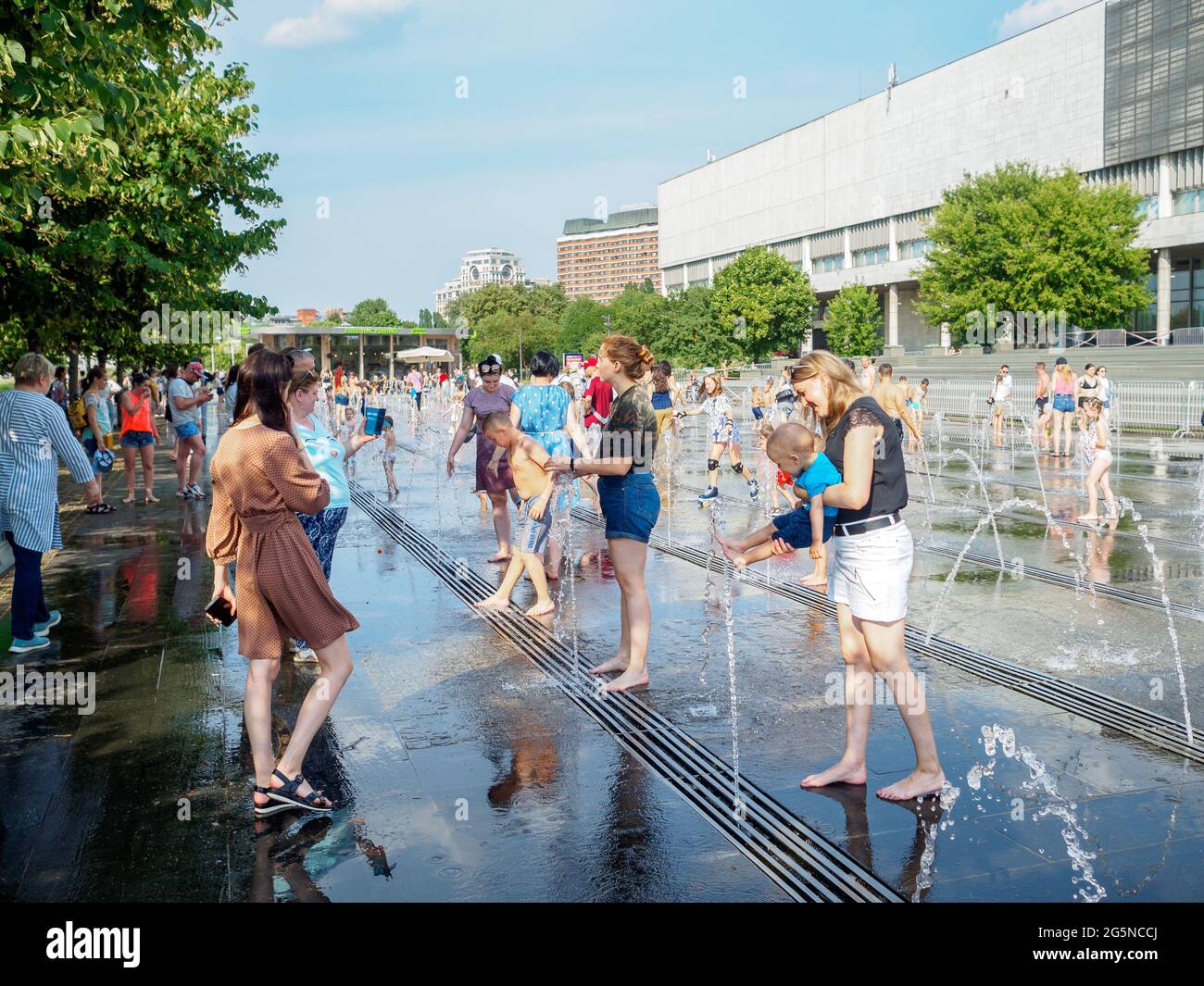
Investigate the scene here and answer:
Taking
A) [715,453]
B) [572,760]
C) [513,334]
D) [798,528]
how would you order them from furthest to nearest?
[513,334]
[715,453]
[572,760]
[798,528]

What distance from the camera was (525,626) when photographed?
8180mm

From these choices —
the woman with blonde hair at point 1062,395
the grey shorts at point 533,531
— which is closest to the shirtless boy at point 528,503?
the grey shorts at point 533,531

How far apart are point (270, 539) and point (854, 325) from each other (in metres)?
71.7

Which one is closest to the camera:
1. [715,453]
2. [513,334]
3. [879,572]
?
[879,572]

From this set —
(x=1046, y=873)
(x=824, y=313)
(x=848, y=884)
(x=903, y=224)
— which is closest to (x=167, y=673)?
(x=848, y=884)

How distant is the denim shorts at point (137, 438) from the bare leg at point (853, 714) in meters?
13.2

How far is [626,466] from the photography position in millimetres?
6270

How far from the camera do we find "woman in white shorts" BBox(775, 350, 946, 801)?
4.67m

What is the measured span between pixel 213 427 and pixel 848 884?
3444cm

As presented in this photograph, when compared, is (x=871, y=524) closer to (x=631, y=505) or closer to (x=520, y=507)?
(x=631, y=505)

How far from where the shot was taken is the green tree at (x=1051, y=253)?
168 feet

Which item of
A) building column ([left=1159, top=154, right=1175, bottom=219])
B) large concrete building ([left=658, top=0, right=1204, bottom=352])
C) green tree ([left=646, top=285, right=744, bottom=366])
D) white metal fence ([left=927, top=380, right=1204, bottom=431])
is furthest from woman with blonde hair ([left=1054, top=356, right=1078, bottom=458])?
green tree ([left=646, top=285, right=744, bottom=366])

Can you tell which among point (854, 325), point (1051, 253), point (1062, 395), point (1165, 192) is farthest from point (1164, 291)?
point (1062, 395)
